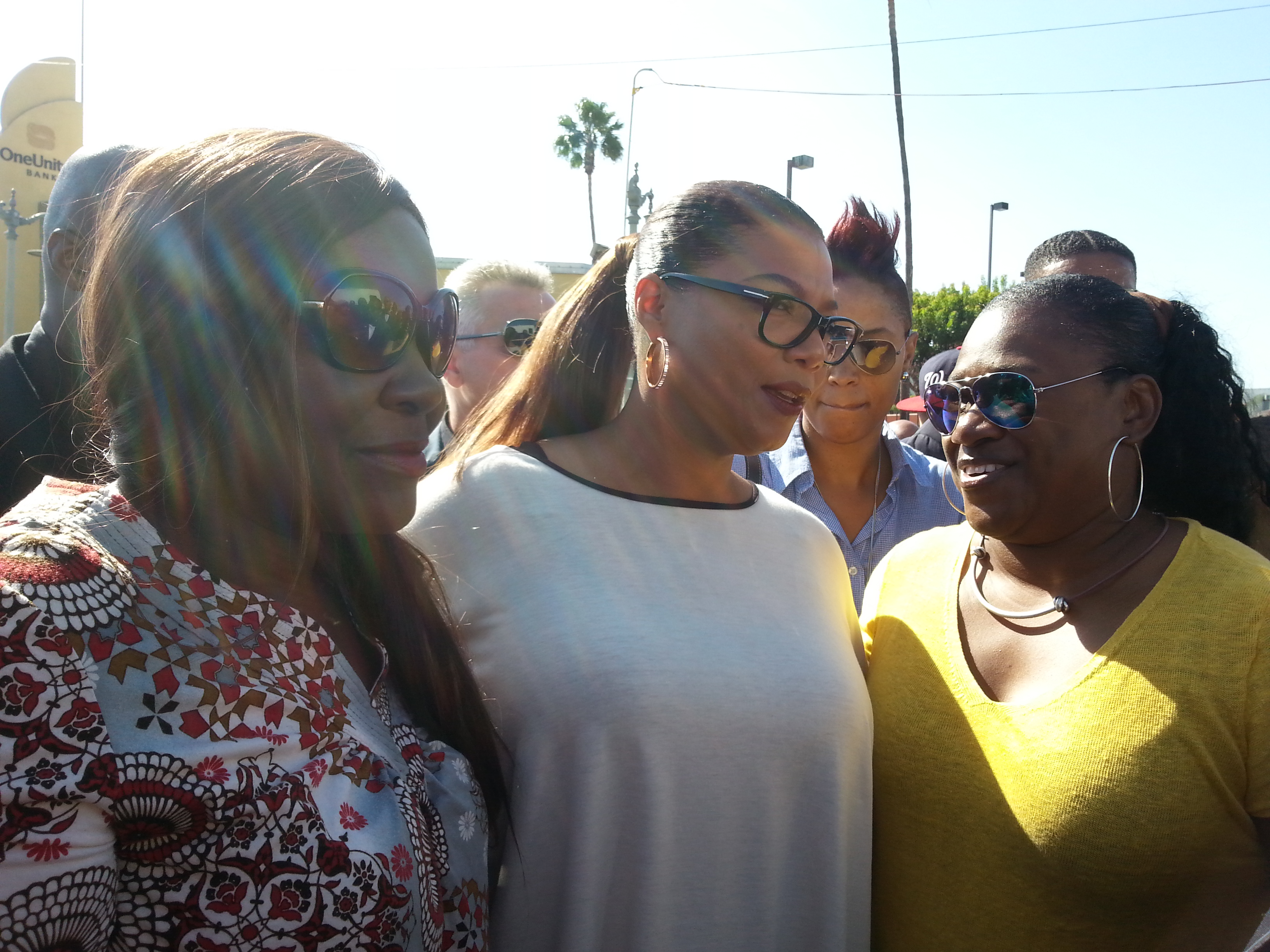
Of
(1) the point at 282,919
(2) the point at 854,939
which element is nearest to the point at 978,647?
(2) the point at 854,939

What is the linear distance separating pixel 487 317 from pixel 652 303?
2.36 meters

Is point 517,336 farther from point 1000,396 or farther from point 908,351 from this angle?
point 1000,396

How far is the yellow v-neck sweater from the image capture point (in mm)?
1682

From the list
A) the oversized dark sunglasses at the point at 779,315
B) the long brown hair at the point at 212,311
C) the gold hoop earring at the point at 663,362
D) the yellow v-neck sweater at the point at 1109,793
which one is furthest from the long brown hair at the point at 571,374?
the yellow v-neck sweater at the point at 1109,793

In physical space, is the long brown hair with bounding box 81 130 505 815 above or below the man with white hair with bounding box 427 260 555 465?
above

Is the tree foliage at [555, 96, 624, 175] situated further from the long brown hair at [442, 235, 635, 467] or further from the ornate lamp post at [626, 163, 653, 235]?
the long brown hair at [442, 235, 635, 467]

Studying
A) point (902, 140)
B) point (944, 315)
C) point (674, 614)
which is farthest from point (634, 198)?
point (674, 614)

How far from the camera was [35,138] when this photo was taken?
15352 mm

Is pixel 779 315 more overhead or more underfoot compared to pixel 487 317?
more overhead

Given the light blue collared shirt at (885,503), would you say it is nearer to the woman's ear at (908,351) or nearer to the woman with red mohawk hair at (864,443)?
the woman with red mohawk hair at (864,443)

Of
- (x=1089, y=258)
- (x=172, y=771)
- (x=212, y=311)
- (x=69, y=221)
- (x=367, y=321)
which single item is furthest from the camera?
(x=1089, y=258)

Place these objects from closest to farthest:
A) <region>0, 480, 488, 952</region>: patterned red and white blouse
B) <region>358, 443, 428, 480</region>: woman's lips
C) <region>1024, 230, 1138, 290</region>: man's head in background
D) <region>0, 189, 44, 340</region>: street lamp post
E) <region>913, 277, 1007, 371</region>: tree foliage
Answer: <region>0, 480, 488, 952</region>: patterned red and white blouse, <region>358, 443, 428, 480</region>: woman's lips, <region>1024, 230, 1138, 290</region>: man's head in background, <region>0, 189, 44, 340</region>: street lamp post, <region>913, 277, 1007, 371</region>: tree foliage

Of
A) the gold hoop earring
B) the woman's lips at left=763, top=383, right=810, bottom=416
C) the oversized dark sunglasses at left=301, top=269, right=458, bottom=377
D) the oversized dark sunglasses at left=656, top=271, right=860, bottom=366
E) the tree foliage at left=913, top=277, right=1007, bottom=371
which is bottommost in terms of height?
the tree foliage at left=913, top=277, right=1007, bottom=371

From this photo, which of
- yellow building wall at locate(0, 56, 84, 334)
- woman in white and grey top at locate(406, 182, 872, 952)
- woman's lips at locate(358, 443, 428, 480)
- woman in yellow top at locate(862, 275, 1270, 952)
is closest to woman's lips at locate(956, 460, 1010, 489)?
woman in yellow top at locate(862, 275, 1270, 952)
